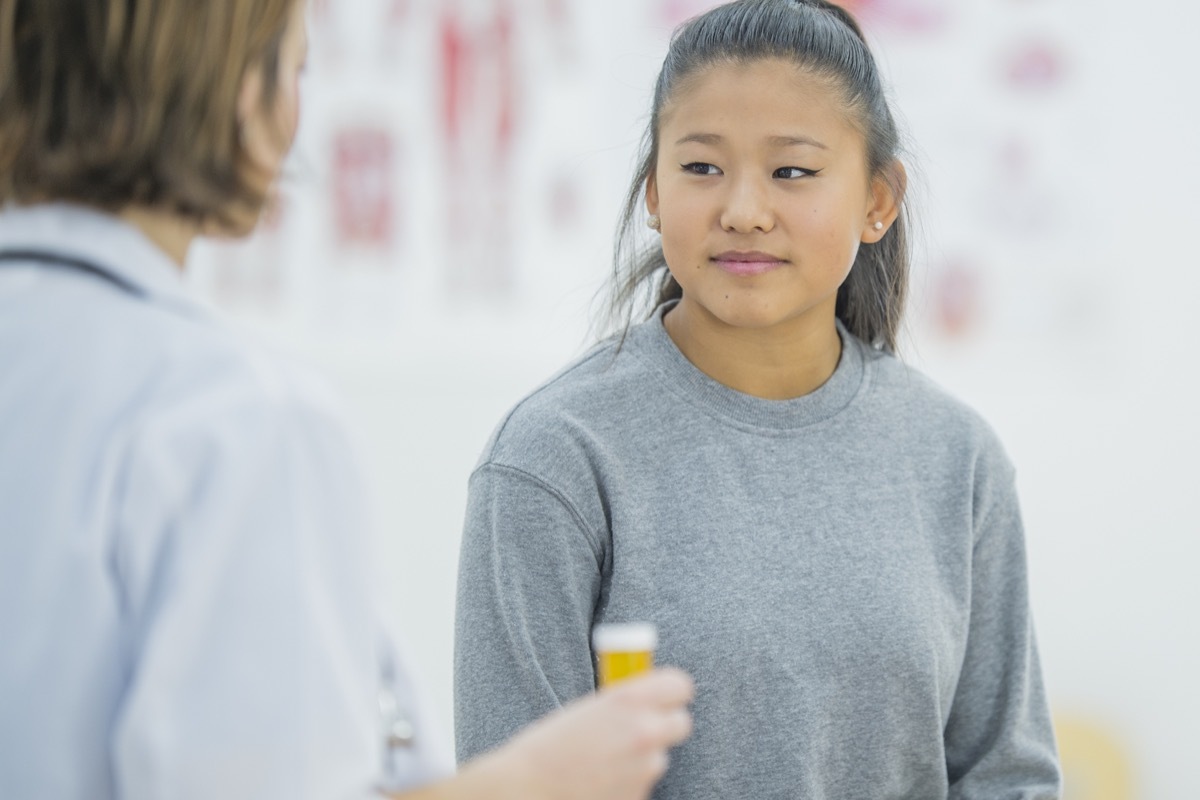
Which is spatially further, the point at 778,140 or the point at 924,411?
the point at 924,411

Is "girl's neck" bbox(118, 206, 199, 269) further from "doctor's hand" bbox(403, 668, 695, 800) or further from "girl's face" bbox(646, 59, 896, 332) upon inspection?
"girl's face" bbox(646, 59, 896, 332)

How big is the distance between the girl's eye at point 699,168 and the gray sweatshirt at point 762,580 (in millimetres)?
172

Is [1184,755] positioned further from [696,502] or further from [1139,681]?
[696,502]

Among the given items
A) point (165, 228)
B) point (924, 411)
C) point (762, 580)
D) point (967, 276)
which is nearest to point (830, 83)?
point (924, 411)

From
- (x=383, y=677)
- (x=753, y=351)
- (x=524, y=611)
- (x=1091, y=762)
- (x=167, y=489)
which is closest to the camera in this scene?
(x=167, y=489)

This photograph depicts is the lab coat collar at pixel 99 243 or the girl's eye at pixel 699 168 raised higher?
the girl's eye at pixel 699 168

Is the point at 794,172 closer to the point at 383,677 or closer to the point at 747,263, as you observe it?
the point at 747,263

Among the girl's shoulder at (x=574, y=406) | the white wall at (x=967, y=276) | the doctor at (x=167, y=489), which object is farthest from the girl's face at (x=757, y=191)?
the white wall at (x=967, y=276)

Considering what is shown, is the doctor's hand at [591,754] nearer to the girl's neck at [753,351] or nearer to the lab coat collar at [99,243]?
the lab coat collar at [99,243]

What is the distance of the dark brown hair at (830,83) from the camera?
1.27m

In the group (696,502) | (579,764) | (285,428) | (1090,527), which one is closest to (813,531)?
(696,502)

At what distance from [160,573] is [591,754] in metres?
0.24

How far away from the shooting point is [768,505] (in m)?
1.26

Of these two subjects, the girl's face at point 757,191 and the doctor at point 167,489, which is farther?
the girl's face at point 757,191
